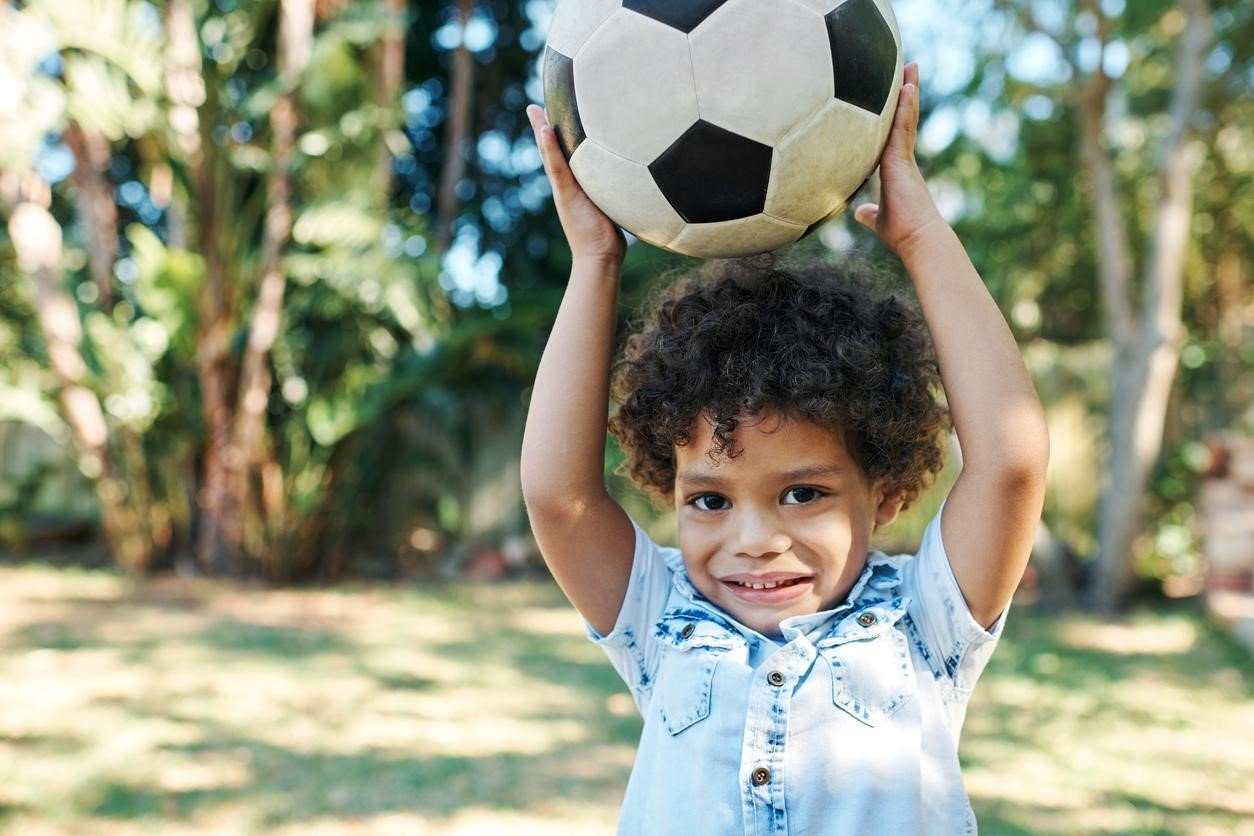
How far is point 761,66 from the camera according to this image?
4.26ft

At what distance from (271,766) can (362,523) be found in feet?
14.1

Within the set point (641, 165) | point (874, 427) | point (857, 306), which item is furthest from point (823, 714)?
point (641, 165)

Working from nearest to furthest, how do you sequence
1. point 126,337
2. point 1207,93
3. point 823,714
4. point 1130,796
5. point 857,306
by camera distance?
point 823,714 → point 857,306 → point 1130,796 → point 126,337 → point 1207,93

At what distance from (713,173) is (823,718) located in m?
0.72

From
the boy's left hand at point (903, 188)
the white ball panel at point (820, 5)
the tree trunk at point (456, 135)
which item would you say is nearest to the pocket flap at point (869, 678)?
the boy's left hand at point (903, 188)

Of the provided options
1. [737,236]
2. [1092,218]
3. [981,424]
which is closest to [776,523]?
[981,424]

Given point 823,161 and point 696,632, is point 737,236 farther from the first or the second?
point 696,632

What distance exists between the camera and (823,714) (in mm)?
1338

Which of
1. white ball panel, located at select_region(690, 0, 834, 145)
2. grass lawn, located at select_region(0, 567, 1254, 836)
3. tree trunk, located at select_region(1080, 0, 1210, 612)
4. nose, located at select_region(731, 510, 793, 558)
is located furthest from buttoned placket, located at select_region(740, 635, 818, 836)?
tree trunk, located at select_region(1080, 0, 1210, 612)

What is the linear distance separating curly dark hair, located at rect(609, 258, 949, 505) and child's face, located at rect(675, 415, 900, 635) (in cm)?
3

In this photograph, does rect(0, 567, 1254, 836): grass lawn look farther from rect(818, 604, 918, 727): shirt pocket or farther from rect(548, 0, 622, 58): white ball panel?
rect(548, 0, 622, 58): white ball panel

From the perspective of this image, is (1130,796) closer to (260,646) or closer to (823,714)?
(823,714)

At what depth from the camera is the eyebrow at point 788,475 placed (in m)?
1.38

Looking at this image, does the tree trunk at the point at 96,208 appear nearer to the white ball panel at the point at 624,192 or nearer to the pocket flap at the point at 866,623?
the white ball panel at the point at 624,192
